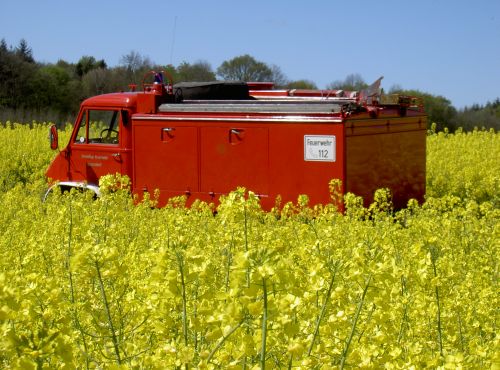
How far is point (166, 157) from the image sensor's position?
13898mm

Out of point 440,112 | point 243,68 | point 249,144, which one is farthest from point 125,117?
point 243,68

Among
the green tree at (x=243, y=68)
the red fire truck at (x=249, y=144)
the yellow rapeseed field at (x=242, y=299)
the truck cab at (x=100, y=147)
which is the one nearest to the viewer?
the yellow rapeseed field at (x=242, y=299)

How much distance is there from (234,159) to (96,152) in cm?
257

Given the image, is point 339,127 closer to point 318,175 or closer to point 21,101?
point 318,175

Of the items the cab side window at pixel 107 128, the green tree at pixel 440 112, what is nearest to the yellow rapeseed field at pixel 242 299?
the cab side window at pixel 107 128

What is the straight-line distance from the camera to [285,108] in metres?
12.6

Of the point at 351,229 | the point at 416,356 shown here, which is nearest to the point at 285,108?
the point at 351,229

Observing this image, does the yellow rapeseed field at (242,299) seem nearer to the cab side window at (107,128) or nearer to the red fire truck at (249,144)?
the red fire truck at (249,144)

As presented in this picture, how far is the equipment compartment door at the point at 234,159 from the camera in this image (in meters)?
12.8

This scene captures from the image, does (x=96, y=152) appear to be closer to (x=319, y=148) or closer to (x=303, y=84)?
(x=319, y=148)

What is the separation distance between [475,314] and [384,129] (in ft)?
24.9

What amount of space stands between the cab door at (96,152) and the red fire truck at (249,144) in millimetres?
16

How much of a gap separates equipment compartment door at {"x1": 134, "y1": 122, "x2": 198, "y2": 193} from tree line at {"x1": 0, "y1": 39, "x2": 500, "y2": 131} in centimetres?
2028

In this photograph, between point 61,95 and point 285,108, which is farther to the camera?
point 61,95
